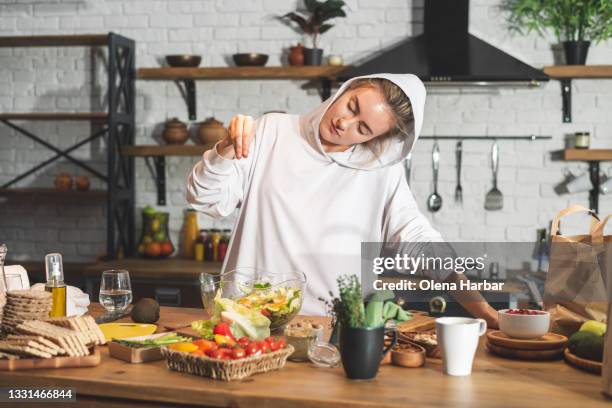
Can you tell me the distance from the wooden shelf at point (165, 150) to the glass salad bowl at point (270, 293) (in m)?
2.59

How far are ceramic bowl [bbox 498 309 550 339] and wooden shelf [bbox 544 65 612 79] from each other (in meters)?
2.89

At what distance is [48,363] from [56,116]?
3493 mm

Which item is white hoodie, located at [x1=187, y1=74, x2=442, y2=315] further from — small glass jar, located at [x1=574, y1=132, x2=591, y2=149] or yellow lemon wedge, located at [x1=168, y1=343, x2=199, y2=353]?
small glass jar, located at [x1=574, y1=132, x2=591, y2=149]

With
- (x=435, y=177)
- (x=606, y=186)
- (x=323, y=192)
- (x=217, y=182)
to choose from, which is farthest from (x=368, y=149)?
(x=606, y=186)

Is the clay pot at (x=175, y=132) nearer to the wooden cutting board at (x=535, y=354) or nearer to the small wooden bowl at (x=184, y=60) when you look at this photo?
the small wooden bowl at (x=184, y=60)

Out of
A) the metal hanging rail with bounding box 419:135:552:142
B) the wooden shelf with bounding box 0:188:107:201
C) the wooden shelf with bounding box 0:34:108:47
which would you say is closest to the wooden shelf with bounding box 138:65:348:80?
the wooden shelf with bounding box 0:34:108:47

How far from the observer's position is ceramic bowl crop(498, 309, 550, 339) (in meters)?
2.15

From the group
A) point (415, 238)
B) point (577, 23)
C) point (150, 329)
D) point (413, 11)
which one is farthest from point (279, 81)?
point (150, 329)

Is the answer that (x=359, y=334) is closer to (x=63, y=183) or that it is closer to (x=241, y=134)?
(x=241, y=134)

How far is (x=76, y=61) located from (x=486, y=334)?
3909 millimetres

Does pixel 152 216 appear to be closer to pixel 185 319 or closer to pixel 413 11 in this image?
pixel 413 11

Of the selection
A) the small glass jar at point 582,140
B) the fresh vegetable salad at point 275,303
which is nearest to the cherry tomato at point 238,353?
the fresh vegetable salad at point 275,303

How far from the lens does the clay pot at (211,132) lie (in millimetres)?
5121

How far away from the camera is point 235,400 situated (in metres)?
1.80
